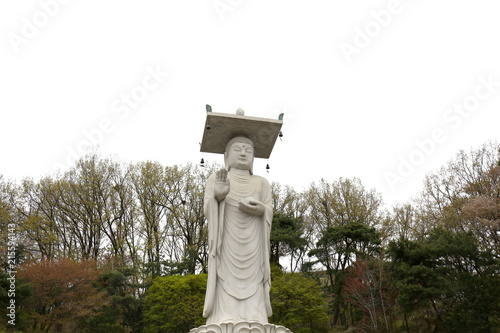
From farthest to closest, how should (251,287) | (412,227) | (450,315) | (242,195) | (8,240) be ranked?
(412,227), (8,240), (450,315), (242,195), (251,287)

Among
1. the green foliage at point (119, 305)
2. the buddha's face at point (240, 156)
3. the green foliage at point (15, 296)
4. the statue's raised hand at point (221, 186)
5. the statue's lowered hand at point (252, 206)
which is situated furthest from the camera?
the green foliage at point (119, 305)

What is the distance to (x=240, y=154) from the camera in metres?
7.46

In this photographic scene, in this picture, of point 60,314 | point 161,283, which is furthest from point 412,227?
point 60,314

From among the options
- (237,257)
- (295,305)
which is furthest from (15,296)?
(237,257)

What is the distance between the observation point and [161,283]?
1702 centimetres

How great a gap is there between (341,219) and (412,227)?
3670 mm

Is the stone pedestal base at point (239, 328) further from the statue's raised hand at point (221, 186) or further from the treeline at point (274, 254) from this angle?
the treeline at point (274, 254)

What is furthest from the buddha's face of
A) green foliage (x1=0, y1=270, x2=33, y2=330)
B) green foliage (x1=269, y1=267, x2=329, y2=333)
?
green foliage (x1=0, y1=270, x2=33, y2=330)

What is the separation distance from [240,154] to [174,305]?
1047 centimetres

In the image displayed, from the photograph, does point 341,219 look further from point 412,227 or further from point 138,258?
point 138,258

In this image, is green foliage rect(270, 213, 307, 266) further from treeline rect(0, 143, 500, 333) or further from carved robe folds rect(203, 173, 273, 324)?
carved robe folds rect(203, 173, 273, 324)

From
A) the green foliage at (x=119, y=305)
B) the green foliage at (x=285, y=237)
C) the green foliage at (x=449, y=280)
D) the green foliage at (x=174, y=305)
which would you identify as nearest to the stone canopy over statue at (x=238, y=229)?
the green foliage at (x=174, y=305)

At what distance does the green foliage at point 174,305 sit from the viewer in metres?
16.1

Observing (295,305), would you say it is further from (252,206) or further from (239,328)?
(239,328)
